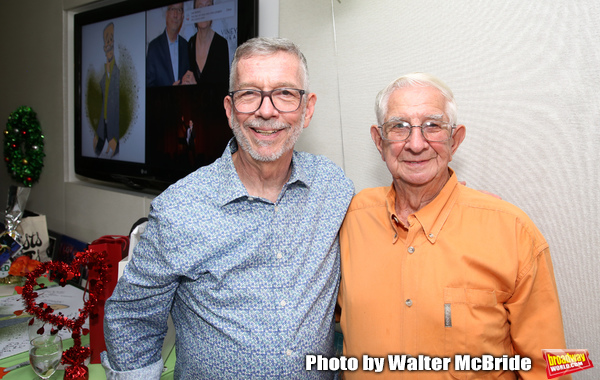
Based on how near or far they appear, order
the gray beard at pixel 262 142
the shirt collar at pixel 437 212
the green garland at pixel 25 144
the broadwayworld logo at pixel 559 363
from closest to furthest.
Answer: the broadwayworld logo at pixel 559 363 < the shirt collar at pixel 437 212 < the gray beard at pixel 262 142 < the green garland at pixel 25 144

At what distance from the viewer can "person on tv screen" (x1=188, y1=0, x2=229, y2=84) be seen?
2008mm

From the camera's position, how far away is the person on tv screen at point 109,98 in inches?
108

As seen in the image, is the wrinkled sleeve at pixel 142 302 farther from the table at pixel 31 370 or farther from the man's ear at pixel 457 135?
the man's ear at pixel 457 135

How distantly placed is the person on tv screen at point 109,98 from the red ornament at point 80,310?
4.54 feet

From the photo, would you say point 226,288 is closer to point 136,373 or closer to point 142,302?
point 142,302

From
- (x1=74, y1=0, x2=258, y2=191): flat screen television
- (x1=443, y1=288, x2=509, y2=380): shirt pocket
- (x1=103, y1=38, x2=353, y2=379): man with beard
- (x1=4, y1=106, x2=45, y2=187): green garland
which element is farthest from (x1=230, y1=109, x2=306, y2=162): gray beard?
(x1=4, y1=106, x2=45, y2=187): green garland

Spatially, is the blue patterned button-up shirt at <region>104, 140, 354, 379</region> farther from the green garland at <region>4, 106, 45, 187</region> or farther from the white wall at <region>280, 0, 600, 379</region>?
the green garland at <region>4, 106, 45, 187</region>

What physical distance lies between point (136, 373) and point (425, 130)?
3.54ft

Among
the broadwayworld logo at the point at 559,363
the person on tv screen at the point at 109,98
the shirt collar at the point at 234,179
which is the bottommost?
the broadwayworld logo at the point at 559,363

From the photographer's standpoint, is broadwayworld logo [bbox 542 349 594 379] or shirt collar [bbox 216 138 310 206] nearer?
broadwayworld logo [bbox 542 349 594 379]

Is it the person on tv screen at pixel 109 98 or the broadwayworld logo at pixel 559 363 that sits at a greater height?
the person on tv screen at pixel 109 98

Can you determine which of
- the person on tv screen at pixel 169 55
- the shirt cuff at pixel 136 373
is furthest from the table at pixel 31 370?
Result: the person on tv screen at pixel 169 55

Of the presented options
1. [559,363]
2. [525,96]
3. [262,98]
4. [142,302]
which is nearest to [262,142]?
[262,98]

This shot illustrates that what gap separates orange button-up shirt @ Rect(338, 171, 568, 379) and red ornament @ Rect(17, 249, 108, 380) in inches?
35.9
